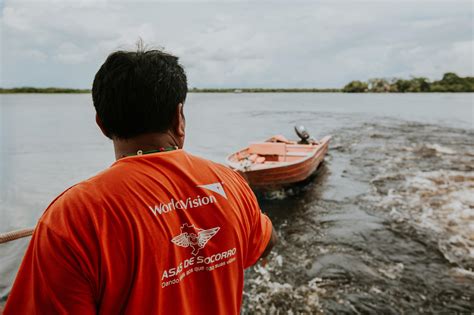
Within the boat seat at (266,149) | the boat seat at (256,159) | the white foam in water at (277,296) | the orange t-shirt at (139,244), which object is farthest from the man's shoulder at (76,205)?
the boat seat at (266,149)

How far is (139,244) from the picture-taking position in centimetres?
121

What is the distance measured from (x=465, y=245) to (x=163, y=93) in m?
7.79

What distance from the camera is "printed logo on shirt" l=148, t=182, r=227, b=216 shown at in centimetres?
127

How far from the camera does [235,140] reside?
25.8 meters

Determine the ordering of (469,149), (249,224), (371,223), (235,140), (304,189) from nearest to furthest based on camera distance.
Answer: (249,224), (371,223), (304,189), (469,149), (235,140)

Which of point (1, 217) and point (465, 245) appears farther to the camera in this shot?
→ point (1, 217)

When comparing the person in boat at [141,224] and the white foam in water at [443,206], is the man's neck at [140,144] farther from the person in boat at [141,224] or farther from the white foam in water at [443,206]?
the white foam in water at [443,206]

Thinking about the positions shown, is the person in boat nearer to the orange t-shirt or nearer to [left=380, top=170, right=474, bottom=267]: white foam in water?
the orange t-shirt

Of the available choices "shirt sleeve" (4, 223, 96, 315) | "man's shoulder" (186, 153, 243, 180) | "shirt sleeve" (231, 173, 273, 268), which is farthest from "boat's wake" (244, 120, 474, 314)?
"shirt sleeve" (4, 223, 96, 315)

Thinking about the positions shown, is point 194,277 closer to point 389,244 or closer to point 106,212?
point 106,212

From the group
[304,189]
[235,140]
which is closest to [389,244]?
[304,189]

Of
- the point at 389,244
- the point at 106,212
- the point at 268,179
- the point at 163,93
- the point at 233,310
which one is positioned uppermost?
the point at 163,93

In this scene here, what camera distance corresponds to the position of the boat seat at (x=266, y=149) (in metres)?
11.9

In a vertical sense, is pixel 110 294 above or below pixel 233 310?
above
